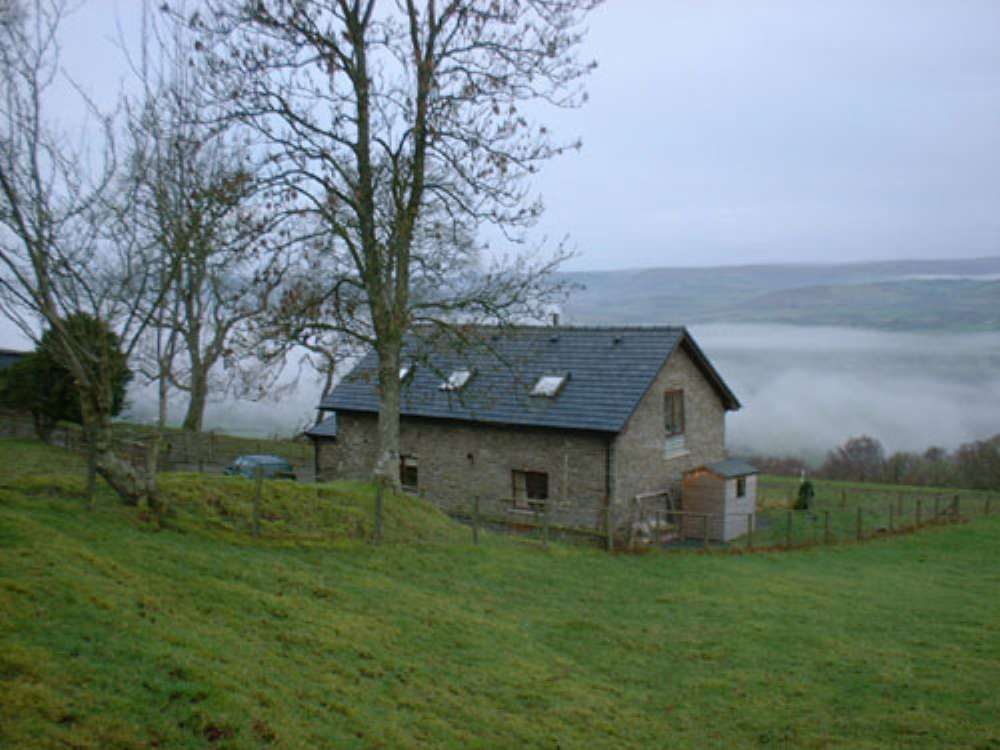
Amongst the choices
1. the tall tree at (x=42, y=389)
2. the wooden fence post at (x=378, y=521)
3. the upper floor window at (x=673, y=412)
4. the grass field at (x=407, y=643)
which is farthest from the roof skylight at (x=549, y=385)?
Answer: the tall tree at (x=42, y=389)

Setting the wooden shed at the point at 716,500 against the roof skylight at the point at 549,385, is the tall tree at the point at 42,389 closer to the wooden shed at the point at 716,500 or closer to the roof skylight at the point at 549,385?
the roof skylight at the point at 549,385

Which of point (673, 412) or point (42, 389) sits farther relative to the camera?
point (42, 389)

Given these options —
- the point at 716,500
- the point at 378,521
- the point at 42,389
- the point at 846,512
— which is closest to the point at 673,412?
the point at 716,500

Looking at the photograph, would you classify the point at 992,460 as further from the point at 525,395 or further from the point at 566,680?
the point at 566,680

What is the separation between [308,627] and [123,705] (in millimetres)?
3182

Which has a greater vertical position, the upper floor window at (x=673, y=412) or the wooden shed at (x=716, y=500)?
the upper floor window at (x=673, y=412)

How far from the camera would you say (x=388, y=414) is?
18281 millimetres

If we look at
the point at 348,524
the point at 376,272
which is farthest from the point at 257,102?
the point at 348,524

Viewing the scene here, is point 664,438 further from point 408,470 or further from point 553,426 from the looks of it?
point 408,470

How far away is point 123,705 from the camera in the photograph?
19.2ft

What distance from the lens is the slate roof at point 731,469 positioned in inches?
1051

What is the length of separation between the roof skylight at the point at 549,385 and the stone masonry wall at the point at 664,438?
101 inches

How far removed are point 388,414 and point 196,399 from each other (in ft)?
92.7

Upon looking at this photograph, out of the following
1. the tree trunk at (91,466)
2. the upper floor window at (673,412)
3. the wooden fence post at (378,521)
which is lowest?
the wooden fence post at (378,521)
